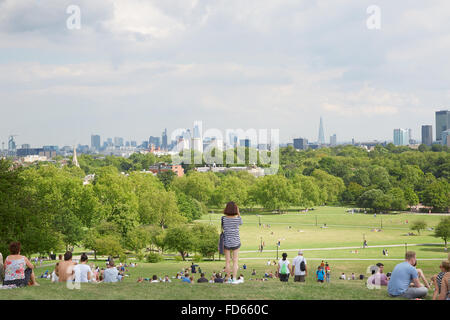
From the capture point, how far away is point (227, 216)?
41.9 feet

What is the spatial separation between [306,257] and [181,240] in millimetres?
10988

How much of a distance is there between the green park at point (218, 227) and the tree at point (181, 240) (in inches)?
3.5

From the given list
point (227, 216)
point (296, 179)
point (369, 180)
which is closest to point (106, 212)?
point (227, 216)

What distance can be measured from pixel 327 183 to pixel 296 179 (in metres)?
9.75

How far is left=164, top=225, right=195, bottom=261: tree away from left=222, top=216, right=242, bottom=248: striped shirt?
1138 inches

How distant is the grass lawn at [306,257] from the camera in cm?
1114

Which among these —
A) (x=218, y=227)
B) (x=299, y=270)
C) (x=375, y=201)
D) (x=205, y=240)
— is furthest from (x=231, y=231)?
(x=375, y=201)

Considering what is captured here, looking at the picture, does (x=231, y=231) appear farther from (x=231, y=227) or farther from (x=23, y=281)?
(x=23, y=281)

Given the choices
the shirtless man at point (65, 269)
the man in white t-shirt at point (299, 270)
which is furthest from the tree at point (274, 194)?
the shirtless man at point (65, 269)

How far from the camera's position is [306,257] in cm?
4206

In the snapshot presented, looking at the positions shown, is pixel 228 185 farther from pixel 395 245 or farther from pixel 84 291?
pixel 84 291

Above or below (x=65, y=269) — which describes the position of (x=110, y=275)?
below

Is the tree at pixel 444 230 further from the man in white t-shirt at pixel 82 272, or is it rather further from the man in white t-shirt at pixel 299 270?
the man in white t-shirt at pixel 82 272

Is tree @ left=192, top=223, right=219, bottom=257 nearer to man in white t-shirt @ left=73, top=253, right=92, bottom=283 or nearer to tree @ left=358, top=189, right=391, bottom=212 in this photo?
man in white t-shirt @ left=73, top=253, right=92, bottom=283
